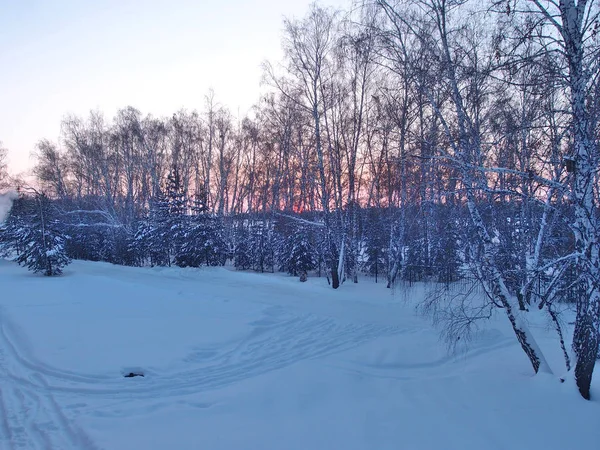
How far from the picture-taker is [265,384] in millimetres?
5395

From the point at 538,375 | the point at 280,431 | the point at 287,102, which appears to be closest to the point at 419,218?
the point at 287,102

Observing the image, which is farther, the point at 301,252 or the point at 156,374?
the point at 301,252

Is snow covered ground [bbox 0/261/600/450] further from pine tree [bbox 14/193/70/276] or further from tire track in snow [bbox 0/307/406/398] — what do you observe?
pine tree [bbox 14/193/70/276]

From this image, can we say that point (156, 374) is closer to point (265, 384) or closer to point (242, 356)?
point (242, 356)

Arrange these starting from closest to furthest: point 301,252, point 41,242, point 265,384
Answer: point 265,384 → point 41,242 → point 301,252

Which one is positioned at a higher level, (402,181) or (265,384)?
(402,181)

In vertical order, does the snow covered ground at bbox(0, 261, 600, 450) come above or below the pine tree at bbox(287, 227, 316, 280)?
below

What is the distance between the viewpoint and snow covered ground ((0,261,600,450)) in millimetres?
3986

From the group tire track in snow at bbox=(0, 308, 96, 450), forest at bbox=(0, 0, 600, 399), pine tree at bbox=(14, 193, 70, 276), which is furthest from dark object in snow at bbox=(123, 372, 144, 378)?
pine tree at bbox=(14, 193, 70, 276)

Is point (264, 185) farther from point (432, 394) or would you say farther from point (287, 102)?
point (432, 394)

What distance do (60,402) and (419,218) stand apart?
12.2 metres

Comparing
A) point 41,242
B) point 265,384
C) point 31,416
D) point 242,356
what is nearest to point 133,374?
point 31,416

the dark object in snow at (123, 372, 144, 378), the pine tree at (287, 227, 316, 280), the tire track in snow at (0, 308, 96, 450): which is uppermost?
the pine tree at (287, 227, 316, 280)

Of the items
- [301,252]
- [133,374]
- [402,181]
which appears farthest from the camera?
[301,252]
